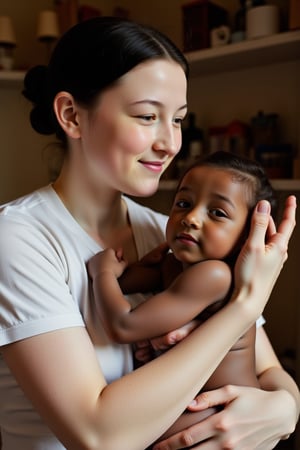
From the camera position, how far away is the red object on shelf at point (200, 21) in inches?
88.9

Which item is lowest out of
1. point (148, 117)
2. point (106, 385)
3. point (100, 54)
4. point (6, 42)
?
point (106, 385)

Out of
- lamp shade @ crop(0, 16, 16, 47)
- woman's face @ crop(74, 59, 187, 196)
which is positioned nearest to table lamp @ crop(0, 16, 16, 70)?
lamp shade @ crop(0, 16, 16, 47)

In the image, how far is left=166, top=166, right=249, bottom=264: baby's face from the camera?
1.05 m

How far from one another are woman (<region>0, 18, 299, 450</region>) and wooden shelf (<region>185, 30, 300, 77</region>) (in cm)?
97

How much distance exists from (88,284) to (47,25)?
1982mm

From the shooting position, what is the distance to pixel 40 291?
0.93 m

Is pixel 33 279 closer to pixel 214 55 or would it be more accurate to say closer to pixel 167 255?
pixel 167 255

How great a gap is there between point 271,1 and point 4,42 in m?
1.34

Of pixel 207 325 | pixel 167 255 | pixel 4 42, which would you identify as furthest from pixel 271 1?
pixel 207 325

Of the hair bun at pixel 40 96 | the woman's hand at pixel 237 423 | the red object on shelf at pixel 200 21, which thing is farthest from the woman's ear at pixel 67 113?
the red object on shelf at pixel 200 21

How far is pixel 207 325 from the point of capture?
0.95 m

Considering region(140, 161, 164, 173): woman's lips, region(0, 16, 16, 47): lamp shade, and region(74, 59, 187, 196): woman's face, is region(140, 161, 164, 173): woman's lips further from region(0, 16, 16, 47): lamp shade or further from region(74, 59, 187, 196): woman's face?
region(0, 16, 16, 47): lamp shade

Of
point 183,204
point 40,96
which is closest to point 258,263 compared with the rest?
point 183,204

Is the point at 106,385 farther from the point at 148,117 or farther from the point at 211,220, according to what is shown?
the point at 148,117
